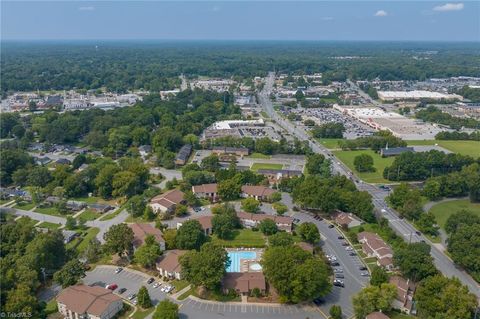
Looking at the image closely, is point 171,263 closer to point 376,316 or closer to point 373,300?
point 373,300

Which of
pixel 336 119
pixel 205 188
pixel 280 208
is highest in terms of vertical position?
pixel 336 119

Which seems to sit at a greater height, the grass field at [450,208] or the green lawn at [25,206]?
the grass field at [450,208]

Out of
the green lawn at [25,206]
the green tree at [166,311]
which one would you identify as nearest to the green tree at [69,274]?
the green tree at [166,311]

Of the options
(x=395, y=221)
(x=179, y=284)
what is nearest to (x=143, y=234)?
(x=179, y=284)

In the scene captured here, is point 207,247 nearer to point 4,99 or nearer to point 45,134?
point 45,134

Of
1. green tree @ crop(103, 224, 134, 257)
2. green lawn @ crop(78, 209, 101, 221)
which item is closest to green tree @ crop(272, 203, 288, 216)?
green tree @ crop(103, 224, 134, 257)

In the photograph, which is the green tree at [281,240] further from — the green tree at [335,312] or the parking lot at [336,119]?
the parking lot at [336,119]
